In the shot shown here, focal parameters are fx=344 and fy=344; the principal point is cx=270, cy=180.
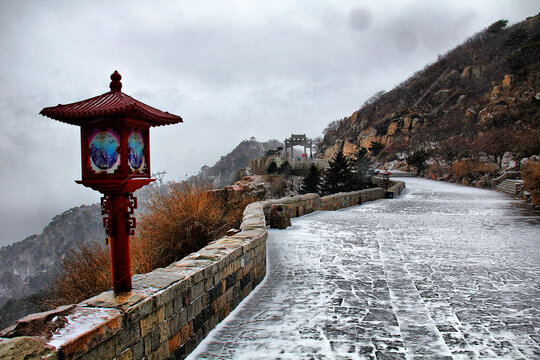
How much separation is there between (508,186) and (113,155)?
2225 cm

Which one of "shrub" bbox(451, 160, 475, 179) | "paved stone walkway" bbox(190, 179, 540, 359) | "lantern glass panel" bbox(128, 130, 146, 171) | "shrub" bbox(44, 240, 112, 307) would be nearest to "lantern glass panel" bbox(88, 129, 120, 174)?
"lantern glass panel" bbox(128, 130, 146, 171)

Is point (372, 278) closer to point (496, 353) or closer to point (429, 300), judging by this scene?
point (429, 300)

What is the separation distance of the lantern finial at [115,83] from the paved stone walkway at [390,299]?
8.45ft

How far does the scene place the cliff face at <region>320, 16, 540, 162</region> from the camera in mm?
34188

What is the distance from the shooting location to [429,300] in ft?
14.8

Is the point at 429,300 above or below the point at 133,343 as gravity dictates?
below

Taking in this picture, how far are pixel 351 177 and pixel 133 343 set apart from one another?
2535cm

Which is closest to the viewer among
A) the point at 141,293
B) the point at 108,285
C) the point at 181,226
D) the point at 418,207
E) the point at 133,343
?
the point at 133,343

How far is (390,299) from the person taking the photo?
14.9 ft

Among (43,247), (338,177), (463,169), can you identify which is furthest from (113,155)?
(43,247)

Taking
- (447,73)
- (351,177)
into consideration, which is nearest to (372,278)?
(351,177)

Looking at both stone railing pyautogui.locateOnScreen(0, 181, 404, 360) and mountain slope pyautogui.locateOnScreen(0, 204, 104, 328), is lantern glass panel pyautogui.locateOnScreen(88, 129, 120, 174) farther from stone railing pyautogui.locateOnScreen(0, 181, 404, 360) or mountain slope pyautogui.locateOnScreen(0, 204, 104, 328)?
mountain slope pyautogui.locateOnScreen(0, 204, 104, 328)

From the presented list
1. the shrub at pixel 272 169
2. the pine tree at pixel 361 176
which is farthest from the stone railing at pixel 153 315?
the shrub at pixel 272 169

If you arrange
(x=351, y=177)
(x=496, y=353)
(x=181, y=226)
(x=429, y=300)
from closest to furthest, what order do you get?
1. (x=496, y=353)
2. (x=429, y=300)
3. (x=181, y=226)
4. (x=351, y=177)
